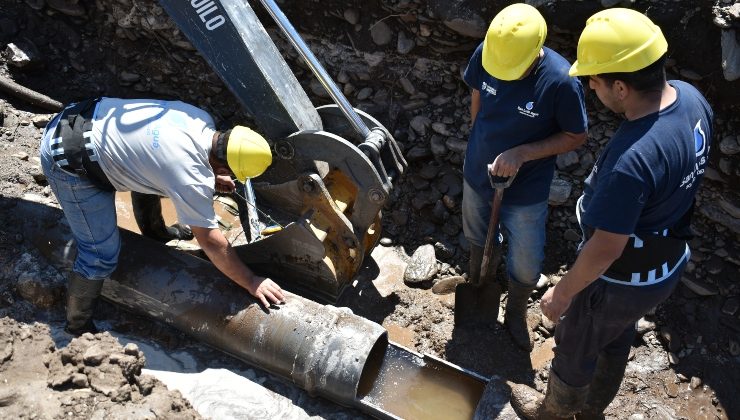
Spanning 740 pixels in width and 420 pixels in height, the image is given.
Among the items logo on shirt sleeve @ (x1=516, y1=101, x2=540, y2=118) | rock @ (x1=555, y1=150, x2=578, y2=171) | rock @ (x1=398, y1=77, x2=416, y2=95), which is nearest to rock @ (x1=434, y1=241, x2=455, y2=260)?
rock @ (x1=555, y1=150, x2=578, y2=171)

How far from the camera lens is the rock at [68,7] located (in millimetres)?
6051

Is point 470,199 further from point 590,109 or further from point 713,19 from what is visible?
point 713,19

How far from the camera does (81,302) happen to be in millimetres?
4105

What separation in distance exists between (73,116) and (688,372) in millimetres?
3857

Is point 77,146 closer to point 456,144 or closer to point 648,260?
point 456,144

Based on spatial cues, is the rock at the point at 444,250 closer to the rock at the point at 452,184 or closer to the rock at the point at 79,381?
the rock at the point at 452,184

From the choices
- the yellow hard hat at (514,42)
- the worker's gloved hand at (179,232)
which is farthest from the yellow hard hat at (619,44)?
the worker's gloved hand at (179,232)

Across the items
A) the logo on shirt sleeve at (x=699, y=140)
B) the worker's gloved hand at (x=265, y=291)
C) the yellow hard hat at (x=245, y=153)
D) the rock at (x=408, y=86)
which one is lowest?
the rock at (x=408, y=86)

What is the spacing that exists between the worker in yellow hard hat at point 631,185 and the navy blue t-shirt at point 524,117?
1.85 ft

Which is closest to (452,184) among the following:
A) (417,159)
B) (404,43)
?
(417,159)

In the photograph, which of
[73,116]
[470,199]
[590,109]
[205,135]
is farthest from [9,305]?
[590,109]

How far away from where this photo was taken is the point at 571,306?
3260 mm

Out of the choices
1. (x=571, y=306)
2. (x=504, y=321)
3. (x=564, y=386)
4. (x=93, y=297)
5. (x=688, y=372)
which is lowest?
(x=688, y=372)

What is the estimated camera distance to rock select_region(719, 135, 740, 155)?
4477 millimetres
